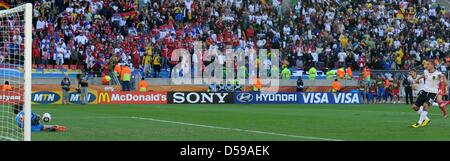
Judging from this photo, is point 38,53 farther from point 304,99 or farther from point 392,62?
point 392,62

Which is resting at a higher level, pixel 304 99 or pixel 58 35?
pixel 58 35

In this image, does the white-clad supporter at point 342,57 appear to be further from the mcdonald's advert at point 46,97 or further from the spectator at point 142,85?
the mcdonald's advert at point 46,97

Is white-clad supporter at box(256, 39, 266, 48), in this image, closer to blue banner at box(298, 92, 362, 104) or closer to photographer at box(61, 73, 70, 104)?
blue banner at box(298, 92, 362, 104)

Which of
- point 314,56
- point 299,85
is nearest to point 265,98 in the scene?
point 299,85

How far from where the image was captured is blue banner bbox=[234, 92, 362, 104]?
153ft

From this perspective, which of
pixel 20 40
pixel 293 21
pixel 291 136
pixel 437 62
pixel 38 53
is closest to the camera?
pixel 291 136

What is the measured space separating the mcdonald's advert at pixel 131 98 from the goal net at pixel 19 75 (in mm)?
12754

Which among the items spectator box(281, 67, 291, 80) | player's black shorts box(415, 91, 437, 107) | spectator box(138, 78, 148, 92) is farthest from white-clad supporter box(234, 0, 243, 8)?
player's black shorts box(415, 91, 437, 107)

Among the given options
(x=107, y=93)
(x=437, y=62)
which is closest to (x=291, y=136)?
(x=107, y=93)

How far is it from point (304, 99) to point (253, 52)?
160 inches

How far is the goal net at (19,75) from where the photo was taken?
14609 millimetres

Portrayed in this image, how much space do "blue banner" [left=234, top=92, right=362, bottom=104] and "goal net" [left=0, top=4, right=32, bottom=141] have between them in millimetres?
17537

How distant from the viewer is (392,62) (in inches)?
2108

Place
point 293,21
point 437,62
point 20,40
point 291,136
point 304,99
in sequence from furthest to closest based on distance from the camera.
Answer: point 293,21, point 437,62, point 304,99, point 20,40, point 291,136
